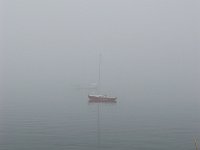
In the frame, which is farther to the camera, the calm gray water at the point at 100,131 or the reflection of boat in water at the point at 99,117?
the reflection of boat in water at the point at 99,117

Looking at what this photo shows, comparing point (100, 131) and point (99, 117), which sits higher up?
point (100, 131)

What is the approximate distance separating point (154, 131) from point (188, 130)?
7.20 m

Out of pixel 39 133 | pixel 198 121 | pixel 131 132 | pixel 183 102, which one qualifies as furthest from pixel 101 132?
pixel 183 102

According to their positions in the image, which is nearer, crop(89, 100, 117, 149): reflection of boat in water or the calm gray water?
the calm gray water

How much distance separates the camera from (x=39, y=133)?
2724 inches

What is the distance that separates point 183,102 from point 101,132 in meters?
72.0

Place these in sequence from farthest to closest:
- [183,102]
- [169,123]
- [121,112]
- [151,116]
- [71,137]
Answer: [183,102]
[121,112]
[151,116]
[169,123]
[71,137]

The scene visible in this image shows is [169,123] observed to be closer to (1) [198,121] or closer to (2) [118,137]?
(1) [198,121]

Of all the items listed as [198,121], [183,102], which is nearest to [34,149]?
[198,121]

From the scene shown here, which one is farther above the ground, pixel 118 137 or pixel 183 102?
pixel 118 137

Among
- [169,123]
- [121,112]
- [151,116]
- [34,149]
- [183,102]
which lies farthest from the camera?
[183,102]

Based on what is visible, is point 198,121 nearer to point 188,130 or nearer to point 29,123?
point 188,130

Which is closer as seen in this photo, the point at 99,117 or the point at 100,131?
the point at 100,131

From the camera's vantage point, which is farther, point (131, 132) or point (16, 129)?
point (16, 129)
